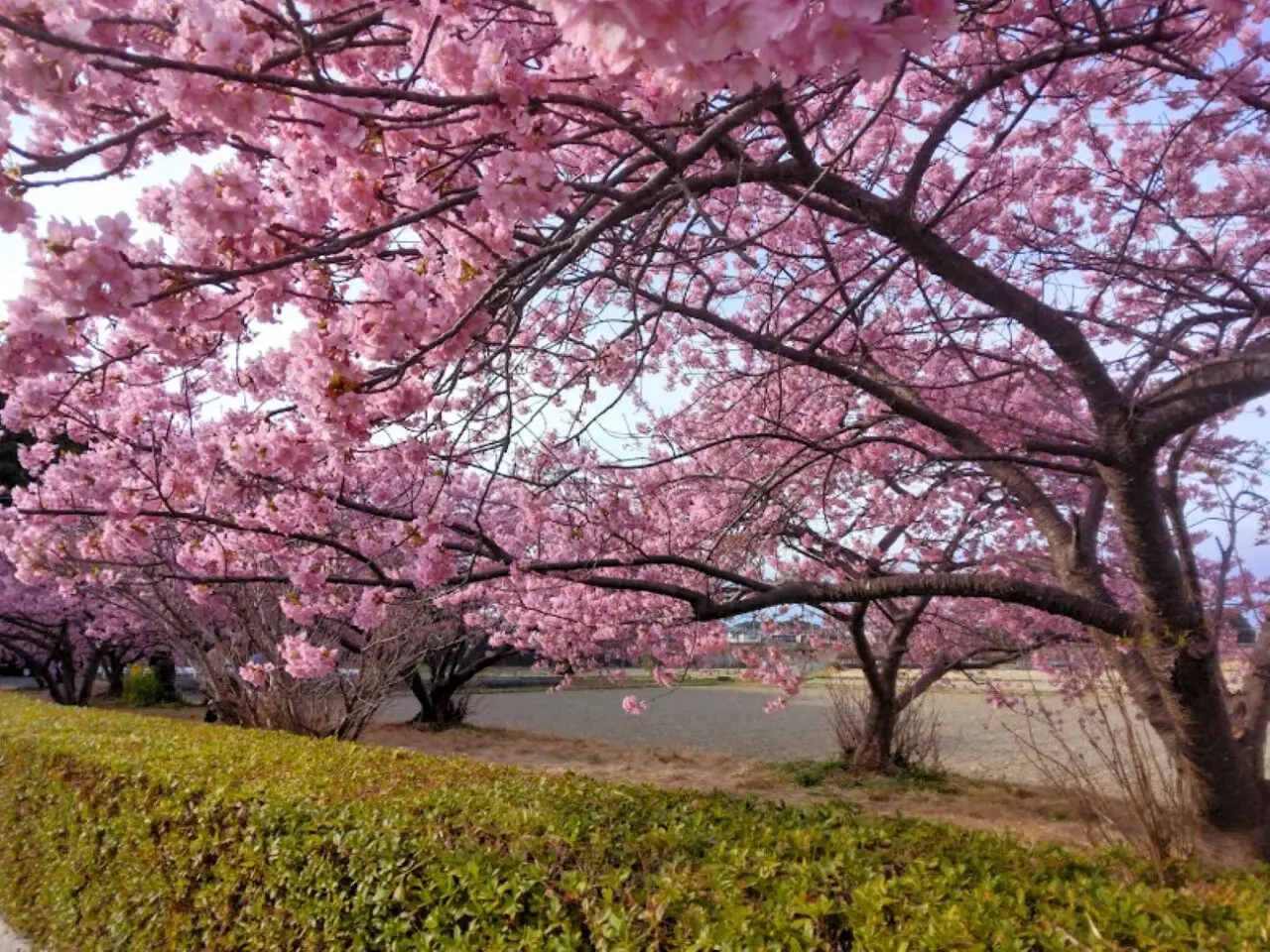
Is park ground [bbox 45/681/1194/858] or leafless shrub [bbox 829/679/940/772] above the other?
leafless shrub [bbox 829/679/940/772]

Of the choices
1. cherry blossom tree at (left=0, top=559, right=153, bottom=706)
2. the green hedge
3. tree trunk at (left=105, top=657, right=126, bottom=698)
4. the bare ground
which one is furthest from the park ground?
tree trunk at (left=105, top=657, right=126, bottom=698)

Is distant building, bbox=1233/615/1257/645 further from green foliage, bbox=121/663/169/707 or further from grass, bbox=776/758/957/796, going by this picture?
green foliage, bbox=121/663/169/707

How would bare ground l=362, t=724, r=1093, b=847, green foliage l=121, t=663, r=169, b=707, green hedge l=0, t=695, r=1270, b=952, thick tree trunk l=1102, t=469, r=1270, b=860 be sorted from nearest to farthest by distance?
Result: green hedge l=0, t=695, r=1270, b=952, thick tree trunk l=1102, t=469, r=1270, b=860, bare ground l=362, t=724, r=1093, b=847, green foliage l=121, t=663, r=169, b=707

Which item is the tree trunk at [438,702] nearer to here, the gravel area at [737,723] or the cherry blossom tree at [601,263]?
the gravel area at [737,723]

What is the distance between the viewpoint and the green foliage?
19.4 metres

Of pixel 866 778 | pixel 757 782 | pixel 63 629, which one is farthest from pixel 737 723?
pixel 63 629

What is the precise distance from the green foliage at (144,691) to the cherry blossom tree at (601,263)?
15487 mm

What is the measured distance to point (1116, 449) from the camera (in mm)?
4008

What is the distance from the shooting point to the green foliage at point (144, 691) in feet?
63.7

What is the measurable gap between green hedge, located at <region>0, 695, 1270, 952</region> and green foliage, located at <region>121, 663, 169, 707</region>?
17.0 meters

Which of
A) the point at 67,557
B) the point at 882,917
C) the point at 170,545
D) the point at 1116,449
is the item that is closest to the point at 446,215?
the point at 882,917

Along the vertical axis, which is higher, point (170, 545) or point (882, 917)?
point (170, 545)

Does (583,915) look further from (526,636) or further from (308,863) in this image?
(526,636)

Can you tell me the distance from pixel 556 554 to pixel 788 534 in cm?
274
